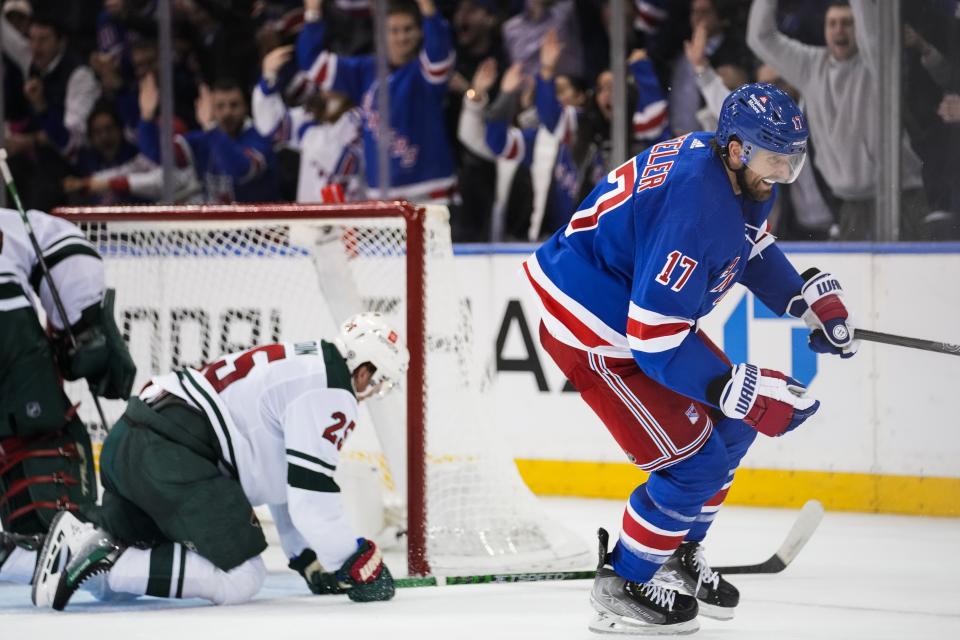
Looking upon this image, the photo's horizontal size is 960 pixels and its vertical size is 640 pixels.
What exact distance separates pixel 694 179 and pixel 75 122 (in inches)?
177

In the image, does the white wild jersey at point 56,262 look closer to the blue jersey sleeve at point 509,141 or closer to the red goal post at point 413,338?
the red goal post at point 413,338

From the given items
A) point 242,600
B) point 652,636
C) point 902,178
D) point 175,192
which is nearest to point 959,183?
point 902,178

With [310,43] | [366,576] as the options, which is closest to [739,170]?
[366,576]

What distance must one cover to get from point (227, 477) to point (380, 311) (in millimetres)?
1426

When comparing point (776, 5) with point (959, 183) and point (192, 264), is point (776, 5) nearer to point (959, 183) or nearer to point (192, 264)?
point (959, 183)

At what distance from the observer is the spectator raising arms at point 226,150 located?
6141 millimetres

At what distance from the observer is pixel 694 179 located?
9.12 feet

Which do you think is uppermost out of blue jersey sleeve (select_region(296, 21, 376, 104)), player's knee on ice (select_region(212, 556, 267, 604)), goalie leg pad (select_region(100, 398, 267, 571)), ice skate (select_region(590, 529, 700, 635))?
blue jersey sleeve (select_region(296, 21, 376, 104))

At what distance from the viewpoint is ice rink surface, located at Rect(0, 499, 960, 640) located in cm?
307

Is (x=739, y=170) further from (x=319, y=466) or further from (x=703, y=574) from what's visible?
(x=319, y=466)

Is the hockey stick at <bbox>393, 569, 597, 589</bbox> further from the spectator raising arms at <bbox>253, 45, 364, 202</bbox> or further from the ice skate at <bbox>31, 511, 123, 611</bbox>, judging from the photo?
the spectator raising arms at <bbox>253, 45, 364, 202</bbox>

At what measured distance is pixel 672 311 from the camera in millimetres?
2754

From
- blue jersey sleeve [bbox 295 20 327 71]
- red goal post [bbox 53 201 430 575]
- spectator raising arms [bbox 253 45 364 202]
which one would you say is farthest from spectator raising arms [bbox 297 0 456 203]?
red goal post [bbox 53 201 430 575]

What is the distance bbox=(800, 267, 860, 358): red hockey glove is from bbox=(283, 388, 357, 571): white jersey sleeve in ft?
3.45
